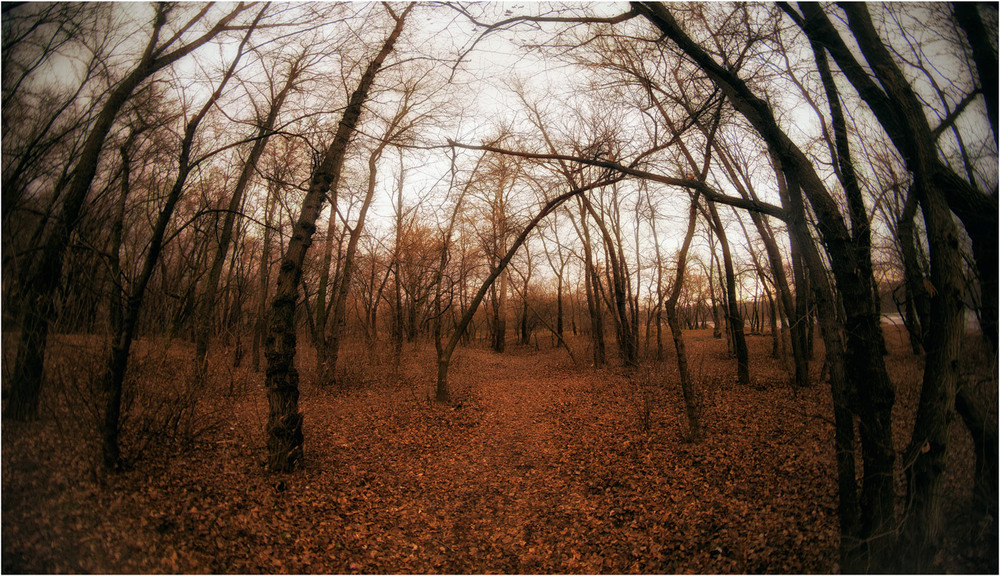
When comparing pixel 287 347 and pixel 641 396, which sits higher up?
pixel 287 347

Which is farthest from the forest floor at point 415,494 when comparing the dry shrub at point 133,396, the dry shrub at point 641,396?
the dry shrub at point 641,396

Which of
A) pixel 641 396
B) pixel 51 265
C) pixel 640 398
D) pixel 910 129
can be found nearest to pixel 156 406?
pixel 51 265

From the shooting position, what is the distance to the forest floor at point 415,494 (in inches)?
109

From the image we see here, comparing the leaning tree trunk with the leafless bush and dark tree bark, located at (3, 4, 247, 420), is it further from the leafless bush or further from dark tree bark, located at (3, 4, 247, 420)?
the leafless bush

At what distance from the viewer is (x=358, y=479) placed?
4.61 meters

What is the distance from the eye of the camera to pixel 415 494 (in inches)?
177

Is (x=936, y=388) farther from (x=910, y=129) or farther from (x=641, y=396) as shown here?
(x=641, y=396)

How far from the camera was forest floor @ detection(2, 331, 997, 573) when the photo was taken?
2.76 metres

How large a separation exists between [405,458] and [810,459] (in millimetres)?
5825

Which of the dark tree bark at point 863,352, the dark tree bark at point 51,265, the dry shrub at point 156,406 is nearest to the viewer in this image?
the dark tree bark at point 863,352

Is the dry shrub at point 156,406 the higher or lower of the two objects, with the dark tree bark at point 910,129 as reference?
lower

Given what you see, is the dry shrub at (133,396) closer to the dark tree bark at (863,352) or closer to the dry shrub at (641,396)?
the dark tree bark at (863,352)

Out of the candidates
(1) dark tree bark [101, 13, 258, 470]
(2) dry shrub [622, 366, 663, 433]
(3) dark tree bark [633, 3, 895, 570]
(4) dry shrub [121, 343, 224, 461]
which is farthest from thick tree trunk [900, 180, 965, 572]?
(4) dry shrub [121, 343, 224, 461]

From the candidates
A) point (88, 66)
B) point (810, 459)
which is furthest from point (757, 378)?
point (88, 66)
